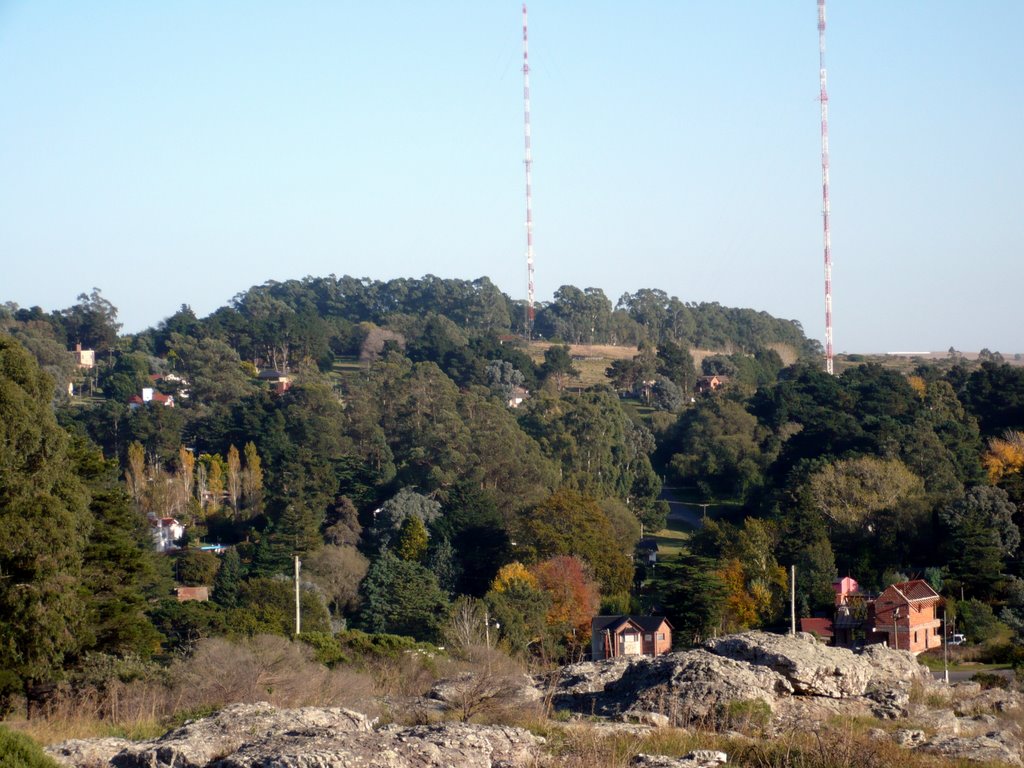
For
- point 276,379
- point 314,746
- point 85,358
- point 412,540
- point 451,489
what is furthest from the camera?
point 85,358

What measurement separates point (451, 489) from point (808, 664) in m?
27.4

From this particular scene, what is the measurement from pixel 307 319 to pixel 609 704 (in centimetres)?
5668

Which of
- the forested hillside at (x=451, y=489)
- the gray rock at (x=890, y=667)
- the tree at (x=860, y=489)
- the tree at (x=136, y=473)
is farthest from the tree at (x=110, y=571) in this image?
the tree at (x=136, y=473)

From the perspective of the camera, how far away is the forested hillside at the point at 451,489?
46.6 feet

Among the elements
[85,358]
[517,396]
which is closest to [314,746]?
[517,396]

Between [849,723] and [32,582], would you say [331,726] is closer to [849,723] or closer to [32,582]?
[849,723]

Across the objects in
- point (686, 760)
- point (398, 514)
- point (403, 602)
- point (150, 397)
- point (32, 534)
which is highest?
point (150, 397)

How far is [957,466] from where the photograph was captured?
3616 cm

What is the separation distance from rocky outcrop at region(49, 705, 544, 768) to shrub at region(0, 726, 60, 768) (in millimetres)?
577

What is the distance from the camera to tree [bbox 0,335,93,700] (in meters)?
12.0

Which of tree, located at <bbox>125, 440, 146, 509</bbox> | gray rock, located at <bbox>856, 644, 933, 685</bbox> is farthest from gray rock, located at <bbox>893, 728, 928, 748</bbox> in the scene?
tree, located at <bbox>125, 440, 146, 509</bbox>

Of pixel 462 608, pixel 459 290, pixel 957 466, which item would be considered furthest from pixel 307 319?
pixel 462 608

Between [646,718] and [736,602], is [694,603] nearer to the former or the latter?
[736,602]

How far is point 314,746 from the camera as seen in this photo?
568 centimetres
